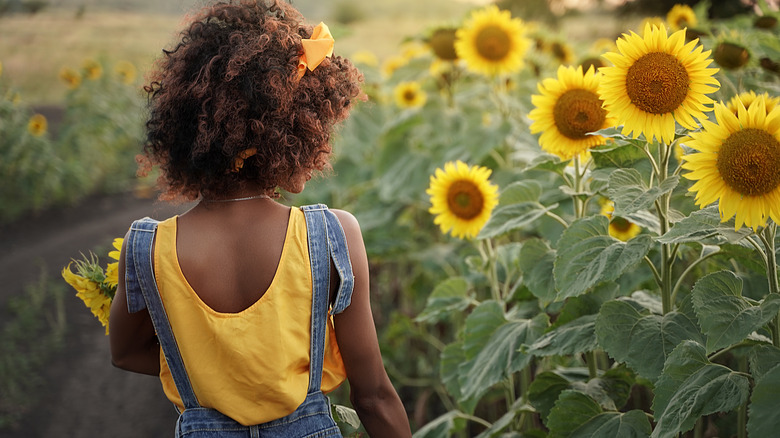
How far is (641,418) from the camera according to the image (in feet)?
4.82

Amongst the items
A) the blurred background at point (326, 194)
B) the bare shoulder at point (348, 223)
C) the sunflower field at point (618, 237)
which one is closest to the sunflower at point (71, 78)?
the blurred background at point (326, 194)

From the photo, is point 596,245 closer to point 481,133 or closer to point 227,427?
point 227,427

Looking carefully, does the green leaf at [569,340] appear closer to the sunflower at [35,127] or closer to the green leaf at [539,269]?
the green leaf at [539,269]

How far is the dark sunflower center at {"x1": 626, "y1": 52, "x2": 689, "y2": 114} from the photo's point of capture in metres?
1.37

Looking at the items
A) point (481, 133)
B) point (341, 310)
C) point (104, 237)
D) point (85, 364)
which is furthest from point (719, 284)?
point (104, 237)

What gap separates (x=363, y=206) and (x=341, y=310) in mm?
2118

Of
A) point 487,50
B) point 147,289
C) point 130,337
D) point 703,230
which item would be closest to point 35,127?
point 487,50

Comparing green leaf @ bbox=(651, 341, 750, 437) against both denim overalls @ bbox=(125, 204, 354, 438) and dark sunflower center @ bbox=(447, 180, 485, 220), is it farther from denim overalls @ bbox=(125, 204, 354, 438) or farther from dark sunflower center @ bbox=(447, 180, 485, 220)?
dark sunflower center @ bbox=(447, 180, 485, 220)

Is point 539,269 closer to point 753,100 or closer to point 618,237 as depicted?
point 618,237

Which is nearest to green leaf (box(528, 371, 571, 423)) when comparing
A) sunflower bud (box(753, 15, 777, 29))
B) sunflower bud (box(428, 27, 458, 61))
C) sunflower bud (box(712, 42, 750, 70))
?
sunflower bud (box(712, 42, 750, 70))

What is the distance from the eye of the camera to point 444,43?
3.02 metres

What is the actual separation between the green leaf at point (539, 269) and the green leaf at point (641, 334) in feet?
0.69

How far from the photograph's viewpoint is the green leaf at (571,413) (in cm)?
155

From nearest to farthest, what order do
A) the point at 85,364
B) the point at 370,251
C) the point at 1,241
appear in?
the point at 370,251
the point at 85,364
the point at 1,241
